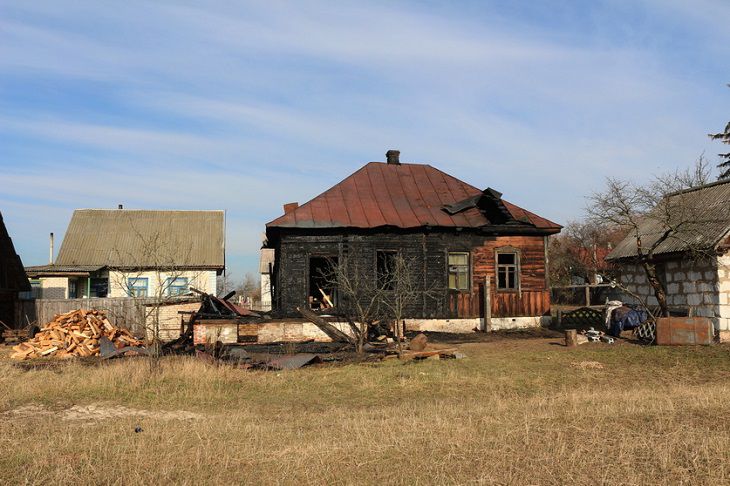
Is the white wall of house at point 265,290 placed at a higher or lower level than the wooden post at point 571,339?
higher

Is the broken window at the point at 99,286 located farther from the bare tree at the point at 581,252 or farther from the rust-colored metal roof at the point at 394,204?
the bare tree at the point at 581,252

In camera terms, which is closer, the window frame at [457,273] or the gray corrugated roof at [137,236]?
the window frame at [457,273]

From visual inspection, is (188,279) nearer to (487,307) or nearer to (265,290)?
(265,290)

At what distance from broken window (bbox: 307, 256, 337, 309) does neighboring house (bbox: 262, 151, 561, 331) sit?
0.36 meters

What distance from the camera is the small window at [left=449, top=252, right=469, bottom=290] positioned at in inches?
862

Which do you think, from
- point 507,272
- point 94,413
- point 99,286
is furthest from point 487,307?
point 99,286

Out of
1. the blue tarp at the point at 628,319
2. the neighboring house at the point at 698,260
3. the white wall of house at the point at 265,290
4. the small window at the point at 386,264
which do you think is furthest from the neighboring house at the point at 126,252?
the neighboring house at the point at 698,260

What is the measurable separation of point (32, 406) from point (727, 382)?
1289 cm

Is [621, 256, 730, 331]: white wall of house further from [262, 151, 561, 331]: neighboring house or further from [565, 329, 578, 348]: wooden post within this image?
[262, 151, 561, 331]: neighboring house

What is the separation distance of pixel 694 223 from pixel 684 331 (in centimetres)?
363

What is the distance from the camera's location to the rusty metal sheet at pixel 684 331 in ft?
53.9

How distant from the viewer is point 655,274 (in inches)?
774

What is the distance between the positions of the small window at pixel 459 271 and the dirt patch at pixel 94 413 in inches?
537

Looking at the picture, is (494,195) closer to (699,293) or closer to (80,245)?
(699,293)
